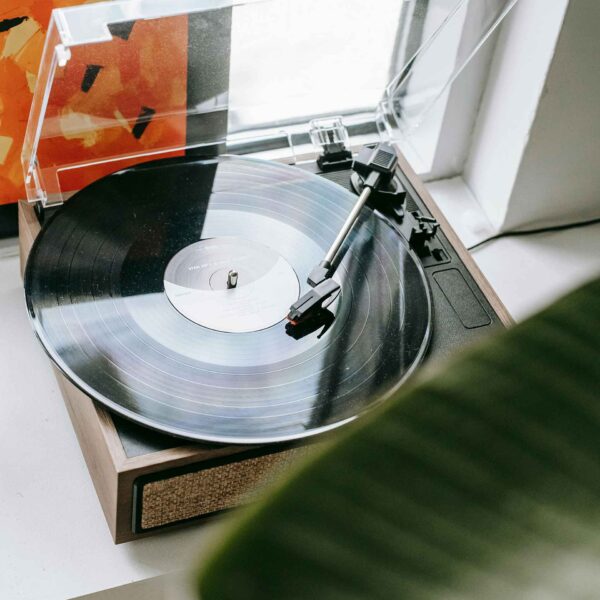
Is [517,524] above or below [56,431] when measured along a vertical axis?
above

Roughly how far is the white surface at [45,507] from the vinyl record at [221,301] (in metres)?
0.15

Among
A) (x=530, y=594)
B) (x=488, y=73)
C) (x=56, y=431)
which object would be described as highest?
(x=530, y=594)

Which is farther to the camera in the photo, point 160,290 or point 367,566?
point 160,290

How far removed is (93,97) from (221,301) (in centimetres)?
27

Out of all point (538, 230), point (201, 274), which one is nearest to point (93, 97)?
point (201, 274)

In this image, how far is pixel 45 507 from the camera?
97 cm

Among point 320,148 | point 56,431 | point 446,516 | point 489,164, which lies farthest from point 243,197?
point 446,516

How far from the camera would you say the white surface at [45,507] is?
920 mm

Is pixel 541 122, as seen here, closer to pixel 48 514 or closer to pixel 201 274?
pixel 201 274

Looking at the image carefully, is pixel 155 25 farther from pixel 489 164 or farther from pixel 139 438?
pixel 489 164

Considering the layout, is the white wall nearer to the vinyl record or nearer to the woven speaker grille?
the vinyl record

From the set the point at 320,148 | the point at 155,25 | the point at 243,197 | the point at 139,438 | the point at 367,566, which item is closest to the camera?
the point at 367,566

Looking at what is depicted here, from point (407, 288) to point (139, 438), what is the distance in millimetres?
338

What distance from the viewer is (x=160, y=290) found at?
37.7 inches
